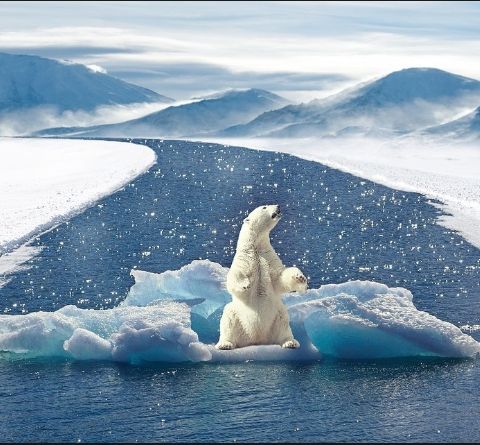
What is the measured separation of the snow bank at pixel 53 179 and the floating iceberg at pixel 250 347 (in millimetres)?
15547

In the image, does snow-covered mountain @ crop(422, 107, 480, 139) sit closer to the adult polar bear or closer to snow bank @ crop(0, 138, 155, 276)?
snow bank @ crop(0, 138, 155, 276)

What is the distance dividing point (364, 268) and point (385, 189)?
27.8 m

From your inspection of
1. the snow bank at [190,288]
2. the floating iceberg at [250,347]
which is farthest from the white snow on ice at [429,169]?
the floating iceberg at [250,347]

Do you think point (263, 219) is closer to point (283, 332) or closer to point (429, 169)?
point (283, 332)

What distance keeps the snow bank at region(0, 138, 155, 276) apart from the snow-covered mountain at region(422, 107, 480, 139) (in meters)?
57.5

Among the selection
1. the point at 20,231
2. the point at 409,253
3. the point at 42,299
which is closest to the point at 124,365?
the point at 42,299

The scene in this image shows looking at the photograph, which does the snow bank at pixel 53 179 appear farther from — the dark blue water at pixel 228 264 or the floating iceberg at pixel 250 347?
the floating iceberg at pixel 250 347

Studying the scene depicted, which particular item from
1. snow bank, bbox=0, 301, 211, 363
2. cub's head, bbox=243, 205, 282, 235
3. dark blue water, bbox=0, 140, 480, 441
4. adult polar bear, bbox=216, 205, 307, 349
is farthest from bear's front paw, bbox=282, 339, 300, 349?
cub's head, bbox=243, 205, 282, 235

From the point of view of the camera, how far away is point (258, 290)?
62.3 ft

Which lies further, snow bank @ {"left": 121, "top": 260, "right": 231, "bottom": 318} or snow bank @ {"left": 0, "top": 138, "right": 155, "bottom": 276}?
snow bank @ {"left": 0, "top": 138, "right": 155, "bottom": 276}

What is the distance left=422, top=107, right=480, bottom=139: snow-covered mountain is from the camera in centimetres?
14638

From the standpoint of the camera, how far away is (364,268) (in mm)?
32000

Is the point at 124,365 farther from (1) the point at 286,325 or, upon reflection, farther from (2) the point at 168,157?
(2) the point at 168,157

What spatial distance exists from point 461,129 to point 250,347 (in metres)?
139
